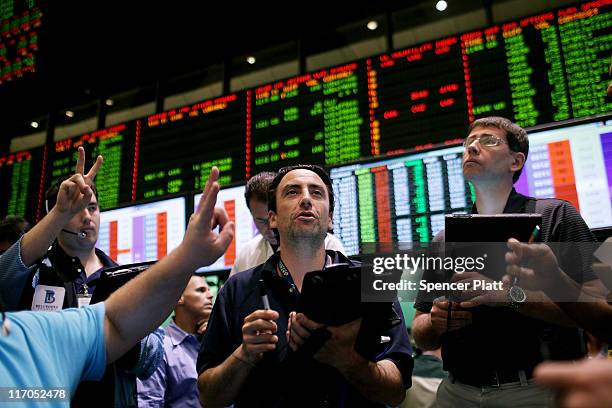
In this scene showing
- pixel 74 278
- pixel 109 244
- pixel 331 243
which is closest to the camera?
pixel 74 278

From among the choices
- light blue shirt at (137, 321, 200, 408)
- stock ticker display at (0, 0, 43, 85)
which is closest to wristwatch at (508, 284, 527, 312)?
light blue shirt at (137, 321, 200, 408)

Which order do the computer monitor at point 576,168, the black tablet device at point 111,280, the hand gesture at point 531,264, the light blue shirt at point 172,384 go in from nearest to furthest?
1. the hand gesture at point 531,264
2. the black tablet device at point 111,280
3. the computer monitor at point 576,168
4. the light blue shirt at point 172,384

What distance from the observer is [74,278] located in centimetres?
244

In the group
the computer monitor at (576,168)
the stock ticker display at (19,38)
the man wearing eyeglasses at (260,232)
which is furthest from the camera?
the stock ticker display at (19,38)

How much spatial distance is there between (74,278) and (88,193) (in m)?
0.66

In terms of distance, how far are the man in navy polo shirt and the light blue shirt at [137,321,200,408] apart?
44.0 inches

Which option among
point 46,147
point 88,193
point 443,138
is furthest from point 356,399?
point 46,147

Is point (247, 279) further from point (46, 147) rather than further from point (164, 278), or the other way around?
point (46, 147)

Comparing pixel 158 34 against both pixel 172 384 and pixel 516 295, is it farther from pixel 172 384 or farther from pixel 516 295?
pixel 516 295

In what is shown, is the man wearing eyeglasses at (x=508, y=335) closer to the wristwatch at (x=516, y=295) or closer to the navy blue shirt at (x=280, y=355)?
the wristwatch at (x=516, y=295)

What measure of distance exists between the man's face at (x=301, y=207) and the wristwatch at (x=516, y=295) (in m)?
0.74

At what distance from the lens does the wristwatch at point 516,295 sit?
4.99 ft

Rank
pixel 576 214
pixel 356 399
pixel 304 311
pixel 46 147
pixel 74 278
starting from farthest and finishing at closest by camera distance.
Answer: pixel 46 147 < pixel 74 278 < pixel 576 214 < pixel 356 399 < pixel 304 311

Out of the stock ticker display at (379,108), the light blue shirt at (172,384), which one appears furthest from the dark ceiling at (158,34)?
the light blue shirt at (172,384)
